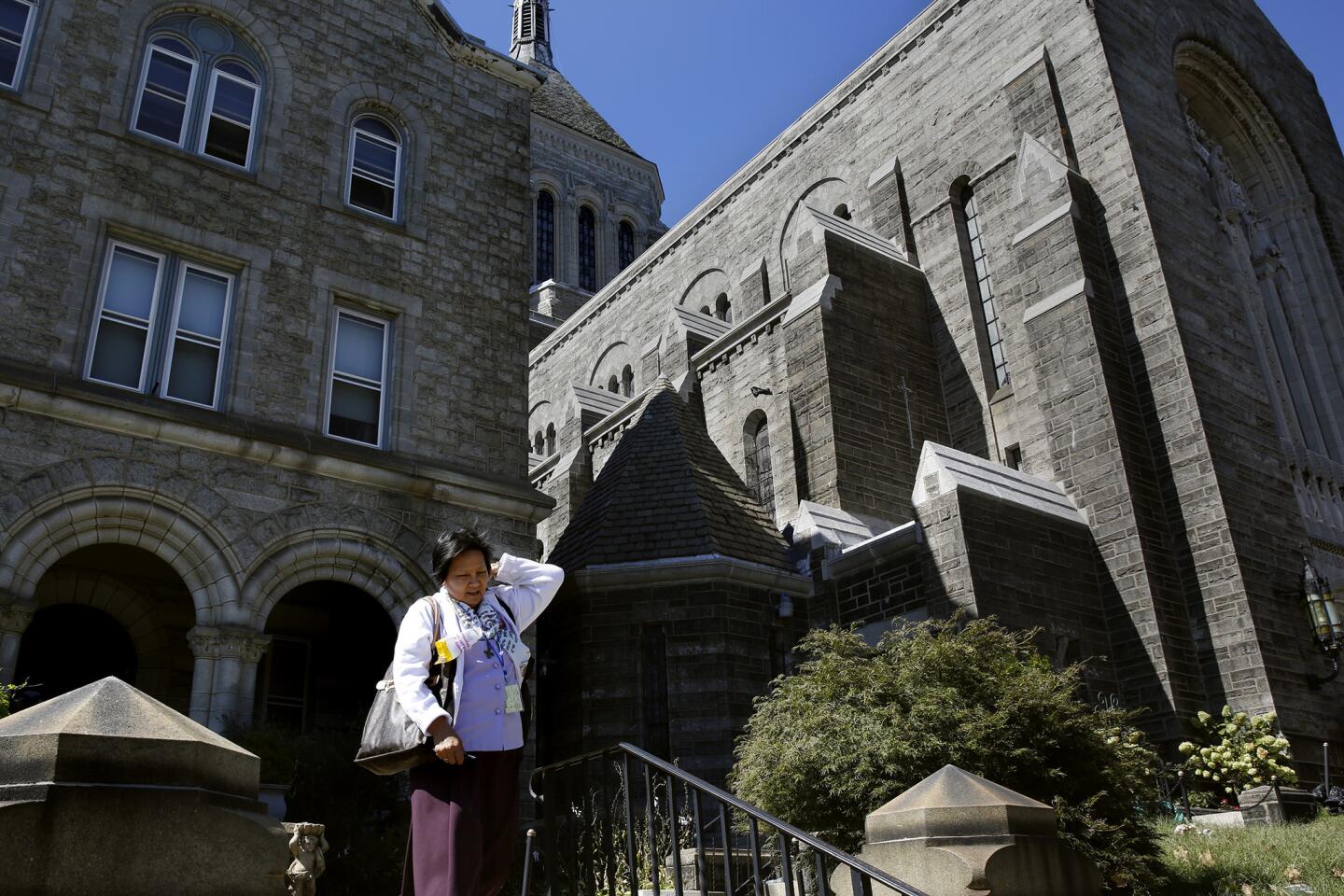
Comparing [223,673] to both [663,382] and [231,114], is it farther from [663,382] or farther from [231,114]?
[663,382]

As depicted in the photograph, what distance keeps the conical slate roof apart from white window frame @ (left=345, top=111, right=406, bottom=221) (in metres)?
10.7

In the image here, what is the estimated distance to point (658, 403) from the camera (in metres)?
18.8

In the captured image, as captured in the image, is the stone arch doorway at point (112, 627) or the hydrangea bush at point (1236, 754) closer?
the stone arch doorway at point (112, 627)

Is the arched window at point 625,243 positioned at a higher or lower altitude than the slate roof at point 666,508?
higher

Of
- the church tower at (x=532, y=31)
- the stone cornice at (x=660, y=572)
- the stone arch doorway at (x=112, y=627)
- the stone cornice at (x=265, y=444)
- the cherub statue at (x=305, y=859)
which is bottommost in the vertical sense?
the cherub statue at (x=305, y=859)

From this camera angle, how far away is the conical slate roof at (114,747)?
401 centimetres

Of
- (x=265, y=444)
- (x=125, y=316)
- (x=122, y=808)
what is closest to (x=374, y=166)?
(x=125, y=316)

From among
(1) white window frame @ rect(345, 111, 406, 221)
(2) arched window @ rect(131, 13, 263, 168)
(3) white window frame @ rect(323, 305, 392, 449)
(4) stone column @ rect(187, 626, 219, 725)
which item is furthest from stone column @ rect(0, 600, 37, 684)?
(1) white window frame @ rect(345, 111, 406, 221)

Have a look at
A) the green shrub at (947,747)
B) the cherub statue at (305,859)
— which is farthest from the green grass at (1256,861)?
the cherub statue at (305,859)

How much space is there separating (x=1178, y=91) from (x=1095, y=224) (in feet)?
21.5

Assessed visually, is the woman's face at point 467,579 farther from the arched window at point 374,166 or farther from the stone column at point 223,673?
the arched window at point 374,166

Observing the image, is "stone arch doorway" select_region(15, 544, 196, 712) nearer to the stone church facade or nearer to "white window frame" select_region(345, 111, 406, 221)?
the stone church facade

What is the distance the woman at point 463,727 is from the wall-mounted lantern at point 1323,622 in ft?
50.5

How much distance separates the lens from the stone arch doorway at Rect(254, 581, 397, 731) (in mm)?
14133
